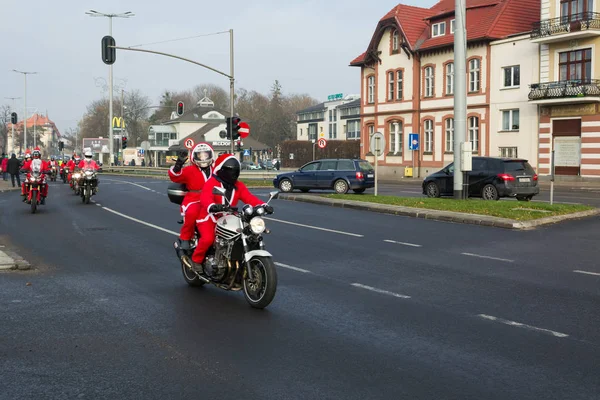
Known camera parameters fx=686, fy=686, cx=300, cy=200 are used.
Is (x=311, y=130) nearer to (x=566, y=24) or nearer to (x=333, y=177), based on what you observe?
(x=566, y=24)

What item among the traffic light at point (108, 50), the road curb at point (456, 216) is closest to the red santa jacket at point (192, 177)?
the road curb at point (456, 216)

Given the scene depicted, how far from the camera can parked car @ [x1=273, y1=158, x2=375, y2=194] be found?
28203mm

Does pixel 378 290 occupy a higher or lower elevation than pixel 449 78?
lower

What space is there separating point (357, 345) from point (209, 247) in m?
2.59

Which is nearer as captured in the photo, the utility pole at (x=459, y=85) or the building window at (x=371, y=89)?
the utility pole at (x=459, y=85)

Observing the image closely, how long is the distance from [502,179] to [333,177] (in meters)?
7.47

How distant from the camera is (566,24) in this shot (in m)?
39.2

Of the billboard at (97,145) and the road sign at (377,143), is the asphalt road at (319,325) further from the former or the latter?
the billboard at (97,145)

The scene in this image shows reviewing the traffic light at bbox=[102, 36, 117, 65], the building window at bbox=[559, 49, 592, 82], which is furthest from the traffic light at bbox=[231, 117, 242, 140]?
the building window at bbox=[559, 49, 592, 82]

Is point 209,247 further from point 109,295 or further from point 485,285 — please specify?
point 485,285

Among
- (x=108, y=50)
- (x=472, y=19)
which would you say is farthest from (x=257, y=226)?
(x=472, y=19)

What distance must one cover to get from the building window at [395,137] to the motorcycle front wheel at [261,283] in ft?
154

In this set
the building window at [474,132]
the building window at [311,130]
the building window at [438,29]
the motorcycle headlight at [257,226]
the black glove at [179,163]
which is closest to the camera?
the motorcycle headlight at [257,226]

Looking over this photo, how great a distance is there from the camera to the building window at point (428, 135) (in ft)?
167
